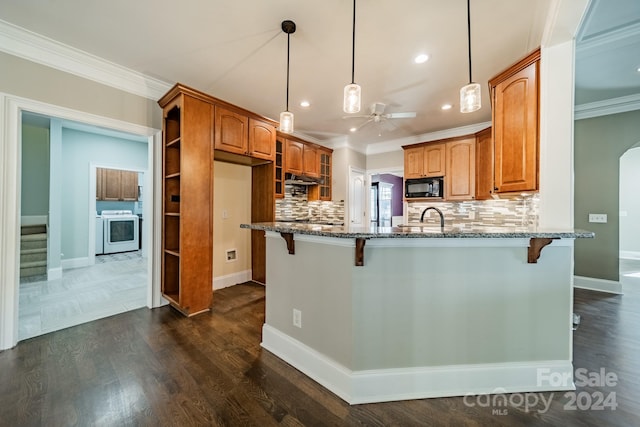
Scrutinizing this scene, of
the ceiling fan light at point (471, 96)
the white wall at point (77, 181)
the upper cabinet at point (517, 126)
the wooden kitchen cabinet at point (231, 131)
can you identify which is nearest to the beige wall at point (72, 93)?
the wooden kitchen cabinet at point (231, 131)

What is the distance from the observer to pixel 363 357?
158 centimetres

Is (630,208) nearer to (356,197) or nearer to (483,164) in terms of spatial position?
(483,164)

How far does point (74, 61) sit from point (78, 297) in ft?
9.27

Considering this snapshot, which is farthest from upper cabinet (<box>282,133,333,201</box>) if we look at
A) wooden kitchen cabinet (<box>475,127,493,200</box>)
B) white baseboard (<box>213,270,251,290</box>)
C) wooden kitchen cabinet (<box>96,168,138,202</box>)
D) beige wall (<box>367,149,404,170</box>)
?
wooden kitchen cabinet (<box>96,168,138,202</box>)

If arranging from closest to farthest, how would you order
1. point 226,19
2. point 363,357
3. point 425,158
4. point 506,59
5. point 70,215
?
1. point 363,357
2. point 226,19
3. point 506,59
4. point 425,158
5. point 70,215

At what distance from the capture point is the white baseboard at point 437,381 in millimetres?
1552

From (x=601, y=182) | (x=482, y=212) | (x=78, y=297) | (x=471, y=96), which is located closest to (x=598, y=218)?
(x=601, y=182)

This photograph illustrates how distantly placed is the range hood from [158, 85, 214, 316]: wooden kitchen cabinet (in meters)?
1.69

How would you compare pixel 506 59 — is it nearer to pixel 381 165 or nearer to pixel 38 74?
pixel 381 165

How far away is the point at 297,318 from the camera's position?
75.2 inches

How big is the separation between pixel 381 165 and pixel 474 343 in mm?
4376

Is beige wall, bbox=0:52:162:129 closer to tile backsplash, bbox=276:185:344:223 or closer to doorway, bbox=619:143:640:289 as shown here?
tile backsplash, bbox=276:185:344:223

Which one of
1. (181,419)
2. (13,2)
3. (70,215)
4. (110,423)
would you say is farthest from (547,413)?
(70,215)

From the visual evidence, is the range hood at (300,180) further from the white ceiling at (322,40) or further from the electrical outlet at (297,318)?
the electrical outlet at (297,318)
